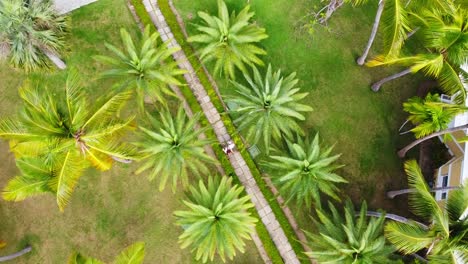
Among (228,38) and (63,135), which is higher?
(228,38)

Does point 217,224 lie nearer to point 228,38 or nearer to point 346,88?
point 228,38

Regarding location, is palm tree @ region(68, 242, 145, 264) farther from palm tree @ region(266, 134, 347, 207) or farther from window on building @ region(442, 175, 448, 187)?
window on building @ region(442, 175, 448, 187)

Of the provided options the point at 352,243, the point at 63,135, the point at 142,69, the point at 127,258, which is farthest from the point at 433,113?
the point at 63,135

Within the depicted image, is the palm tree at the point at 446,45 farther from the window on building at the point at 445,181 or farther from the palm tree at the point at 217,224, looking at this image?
the palm tree at the point at 217,224

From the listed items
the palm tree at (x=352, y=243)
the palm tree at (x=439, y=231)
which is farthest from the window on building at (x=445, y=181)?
the palm tree at (x=439, y=231)

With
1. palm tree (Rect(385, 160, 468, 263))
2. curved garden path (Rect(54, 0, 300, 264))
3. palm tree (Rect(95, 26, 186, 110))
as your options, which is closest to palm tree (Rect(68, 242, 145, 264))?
palm tree (Rect(95, 26, 186, 110))
